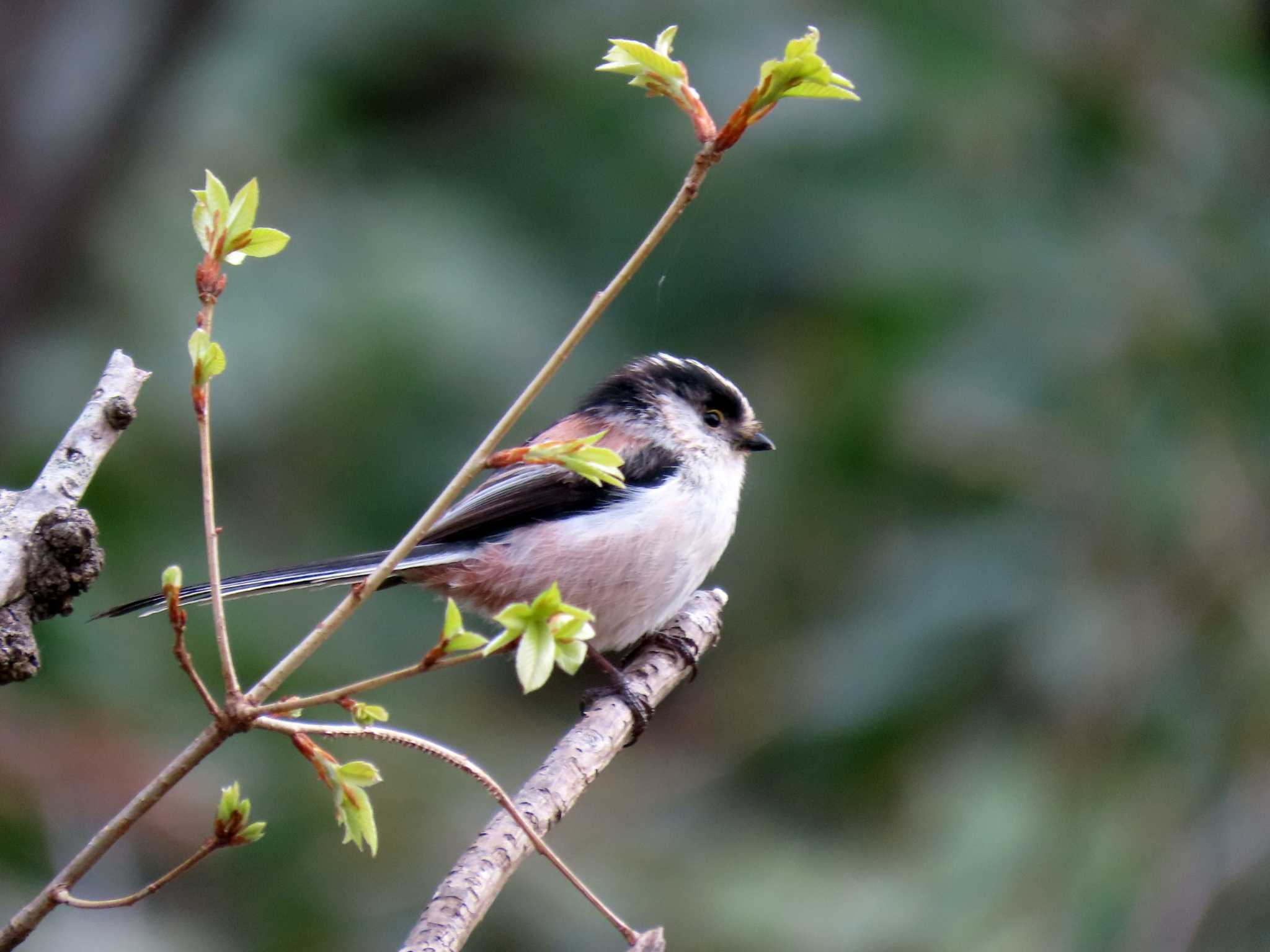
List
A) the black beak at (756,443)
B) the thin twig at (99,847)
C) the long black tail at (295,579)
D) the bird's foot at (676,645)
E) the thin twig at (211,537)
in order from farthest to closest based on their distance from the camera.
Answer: the black beak at (756,443) → the bird's foot at (676,645) → the long black tail at (295,579) → the thin twig at (211,537) → the thin twig at (99,847)

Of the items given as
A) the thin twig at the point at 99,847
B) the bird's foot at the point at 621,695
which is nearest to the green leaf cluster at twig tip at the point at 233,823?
the thin twig at the point at 99,847

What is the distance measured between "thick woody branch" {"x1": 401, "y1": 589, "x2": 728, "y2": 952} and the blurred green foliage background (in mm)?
1676

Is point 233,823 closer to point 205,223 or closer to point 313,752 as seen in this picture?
point 313,752

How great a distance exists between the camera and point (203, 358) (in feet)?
4.78

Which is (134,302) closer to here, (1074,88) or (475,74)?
(475,74)

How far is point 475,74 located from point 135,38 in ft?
7.66

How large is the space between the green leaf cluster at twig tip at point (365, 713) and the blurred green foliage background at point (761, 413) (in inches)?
104

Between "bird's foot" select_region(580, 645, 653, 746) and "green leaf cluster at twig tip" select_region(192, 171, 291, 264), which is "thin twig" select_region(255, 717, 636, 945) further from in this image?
"bird's foot" select_region(580, 645, 653, 746)

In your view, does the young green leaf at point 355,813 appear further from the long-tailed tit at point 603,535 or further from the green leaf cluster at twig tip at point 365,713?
the long-tailed tit at point 603,535

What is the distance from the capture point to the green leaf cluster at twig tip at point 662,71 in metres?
1.51

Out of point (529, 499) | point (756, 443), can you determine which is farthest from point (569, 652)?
point (756, 443)

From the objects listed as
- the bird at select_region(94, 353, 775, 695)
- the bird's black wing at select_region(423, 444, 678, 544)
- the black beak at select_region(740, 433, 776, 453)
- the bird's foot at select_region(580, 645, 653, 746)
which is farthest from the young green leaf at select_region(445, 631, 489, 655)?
the black beak at select_region(740, 433, 776, 453)

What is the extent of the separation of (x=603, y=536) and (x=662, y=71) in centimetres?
204

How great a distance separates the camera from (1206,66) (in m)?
5.81
